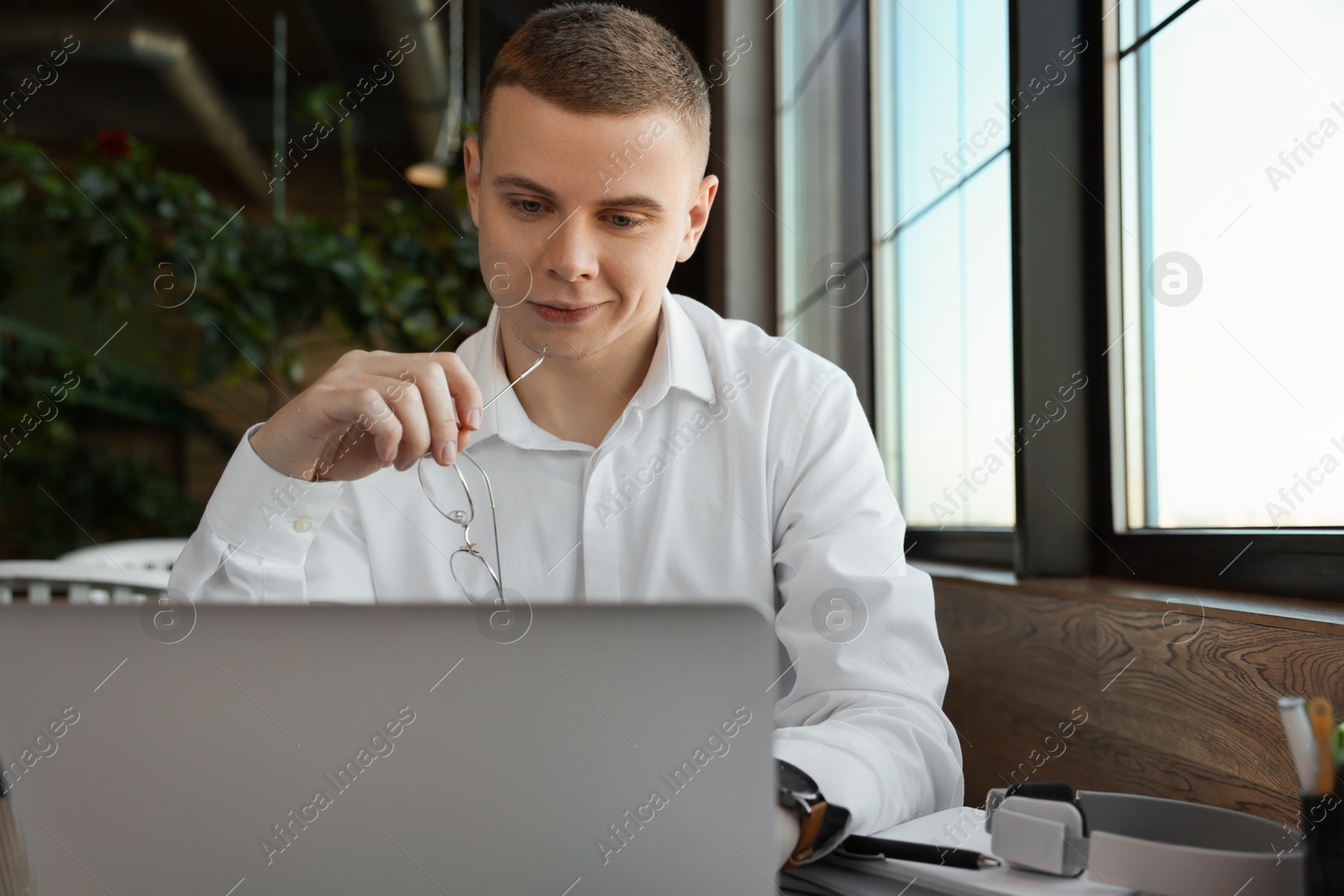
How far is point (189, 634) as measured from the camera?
55 centimetres

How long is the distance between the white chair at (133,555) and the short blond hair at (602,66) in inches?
70.9

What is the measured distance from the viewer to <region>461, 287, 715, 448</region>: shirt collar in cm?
130

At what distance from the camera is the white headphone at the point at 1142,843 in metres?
0.56

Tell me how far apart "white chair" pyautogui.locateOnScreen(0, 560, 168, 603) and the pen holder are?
220 cm

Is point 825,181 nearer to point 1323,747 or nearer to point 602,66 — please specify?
point 602,66

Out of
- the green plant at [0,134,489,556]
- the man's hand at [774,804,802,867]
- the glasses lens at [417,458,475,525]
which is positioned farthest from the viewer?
the green plant at [0,134,489,556]

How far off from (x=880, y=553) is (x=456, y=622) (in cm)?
65

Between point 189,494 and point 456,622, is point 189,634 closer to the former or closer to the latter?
point 456,622

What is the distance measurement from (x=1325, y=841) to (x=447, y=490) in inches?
38.9

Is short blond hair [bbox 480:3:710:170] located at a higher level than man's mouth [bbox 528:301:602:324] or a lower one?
higher

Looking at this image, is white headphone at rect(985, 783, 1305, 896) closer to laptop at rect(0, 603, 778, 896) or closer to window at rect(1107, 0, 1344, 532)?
laptop at rect(0, 603, 778, 896)

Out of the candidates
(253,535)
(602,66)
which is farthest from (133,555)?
(602,66)

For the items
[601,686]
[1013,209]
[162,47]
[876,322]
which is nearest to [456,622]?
[601,686]

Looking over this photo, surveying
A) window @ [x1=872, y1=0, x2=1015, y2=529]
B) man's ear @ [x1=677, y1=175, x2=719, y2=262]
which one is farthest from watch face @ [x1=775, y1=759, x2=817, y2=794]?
window @ [x1=872, y1=0, x2=1015, y2=529]
